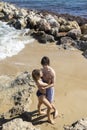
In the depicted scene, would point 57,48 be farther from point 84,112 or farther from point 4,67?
point 84,112

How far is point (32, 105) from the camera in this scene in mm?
9625

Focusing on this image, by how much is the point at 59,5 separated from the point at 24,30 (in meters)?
14.1

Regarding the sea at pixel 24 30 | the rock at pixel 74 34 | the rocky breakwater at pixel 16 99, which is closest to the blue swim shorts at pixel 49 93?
the rocky breakwater at pixel 16 99

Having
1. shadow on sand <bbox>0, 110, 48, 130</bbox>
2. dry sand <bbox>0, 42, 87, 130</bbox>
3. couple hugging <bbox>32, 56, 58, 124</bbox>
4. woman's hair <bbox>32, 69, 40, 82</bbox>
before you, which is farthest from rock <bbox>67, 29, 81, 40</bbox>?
woman's hair <bbox>32, 69, 40, 82</bbox>

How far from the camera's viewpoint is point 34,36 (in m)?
16.7

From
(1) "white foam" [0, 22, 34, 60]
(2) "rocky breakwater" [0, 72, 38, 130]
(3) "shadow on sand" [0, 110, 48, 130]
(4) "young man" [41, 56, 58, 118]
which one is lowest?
(1) "white foam" [0, 22, 34, 60]

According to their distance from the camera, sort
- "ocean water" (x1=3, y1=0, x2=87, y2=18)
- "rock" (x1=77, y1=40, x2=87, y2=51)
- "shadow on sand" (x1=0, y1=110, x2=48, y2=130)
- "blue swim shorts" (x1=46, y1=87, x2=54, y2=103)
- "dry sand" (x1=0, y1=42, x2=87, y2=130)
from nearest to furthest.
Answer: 1. "blue swim shorts" (x1=46, y1=87, x2=54, y2=103)
2. "shadow on sand" (x1=0, y1=110, x2=48, y2=130)
3. "dry sand" (x1=0, y1=42, x2=87, y2=130)
4. "rock" (x1=77, y1=40, x2=87, y2=51)
5. "ocean water" (x1=3, y1=0, x2=87, y2=18)

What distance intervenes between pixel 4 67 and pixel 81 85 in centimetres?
293

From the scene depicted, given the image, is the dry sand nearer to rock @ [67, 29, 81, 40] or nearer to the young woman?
the young woman

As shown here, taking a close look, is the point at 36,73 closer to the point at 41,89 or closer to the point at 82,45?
the point at 41,89

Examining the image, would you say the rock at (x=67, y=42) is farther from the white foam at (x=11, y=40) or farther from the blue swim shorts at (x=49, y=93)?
the blue swim shorts at (x=49, y=93)

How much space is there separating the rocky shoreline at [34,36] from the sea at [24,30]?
56cm

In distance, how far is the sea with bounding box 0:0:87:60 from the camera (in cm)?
1491

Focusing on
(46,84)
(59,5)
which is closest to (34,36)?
(46,84)
